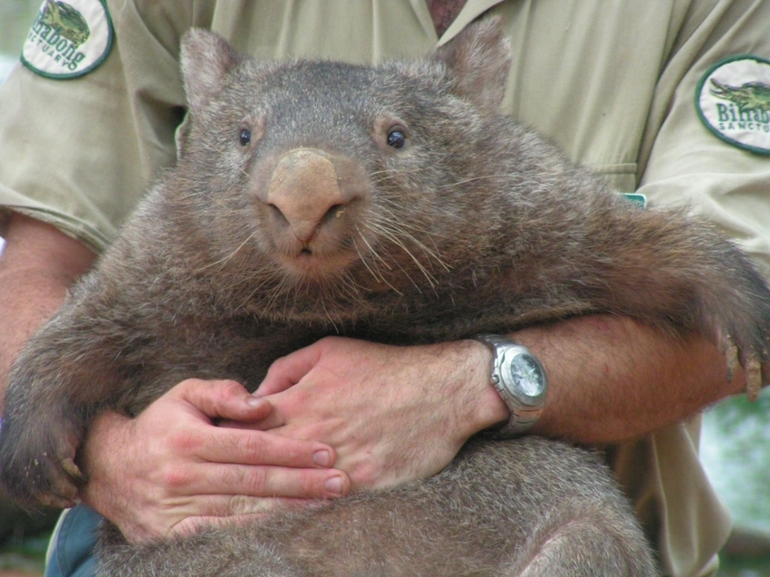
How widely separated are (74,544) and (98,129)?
1438 millimetres

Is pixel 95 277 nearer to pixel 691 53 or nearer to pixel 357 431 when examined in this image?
pixel 357 431

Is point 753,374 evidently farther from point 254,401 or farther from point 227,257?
point 227,257

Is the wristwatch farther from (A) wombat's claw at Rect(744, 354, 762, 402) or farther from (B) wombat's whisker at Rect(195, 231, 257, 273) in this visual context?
(B) wombat's whisker at Rect(195, 231, 257, 273)

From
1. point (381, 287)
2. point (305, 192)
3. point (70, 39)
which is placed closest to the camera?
point (305, 192)

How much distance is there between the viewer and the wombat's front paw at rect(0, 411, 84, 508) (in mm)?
2609

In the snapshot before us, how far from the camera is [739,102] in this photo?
296 centimetres

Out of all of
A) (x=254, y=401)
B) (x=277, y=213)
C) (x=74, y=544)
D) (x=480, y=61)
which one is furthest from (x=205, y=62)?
(x=74, y=544)

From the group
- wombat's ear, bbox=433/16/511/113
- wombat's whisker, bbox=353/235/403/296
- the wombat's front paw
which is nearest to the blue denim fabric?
→ the wombat's front paw

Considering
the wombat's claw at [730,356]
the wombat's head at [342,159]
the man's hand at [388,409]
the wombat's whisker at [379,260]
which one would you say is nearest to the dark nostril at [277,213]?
the wombat's head at [342,159]

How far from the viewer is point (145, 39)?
333 centimetres

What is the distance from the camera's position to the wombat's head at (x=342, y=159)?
2.29m

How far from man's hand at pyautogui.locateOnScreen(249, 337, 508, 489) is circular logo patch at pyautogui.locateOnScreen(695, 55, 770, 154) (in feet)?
3.70

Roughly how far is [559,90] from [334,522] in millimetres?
1676

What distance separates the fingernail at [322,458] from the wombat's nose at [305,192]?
57 cm
